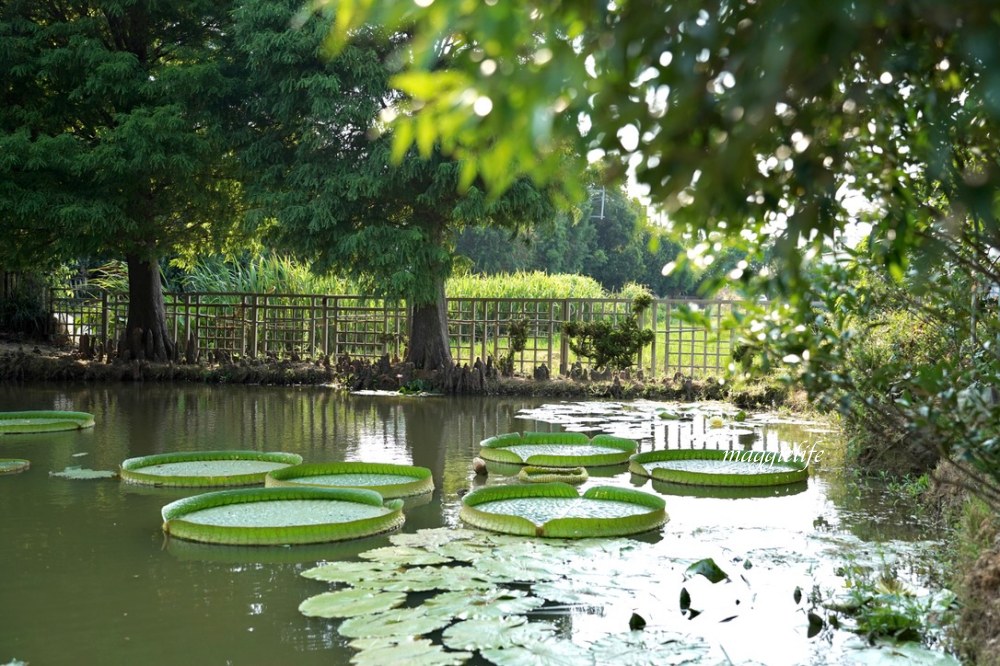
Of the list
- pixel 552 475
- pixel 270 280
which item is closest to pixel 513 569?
pixel 552 475

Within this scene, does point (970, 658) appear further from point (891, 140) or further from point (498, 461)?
point (498, 461)

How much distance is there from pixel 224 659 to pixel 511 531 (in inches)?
78.3

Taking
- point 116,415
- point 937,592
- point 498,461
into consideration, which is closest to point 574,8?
point 937,592

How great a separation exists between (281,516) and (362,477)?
1.25 m

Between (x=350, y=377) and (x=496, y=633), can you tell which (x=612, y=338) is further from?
(x=496, y=633)

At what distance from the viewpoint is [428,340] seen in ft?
47.0

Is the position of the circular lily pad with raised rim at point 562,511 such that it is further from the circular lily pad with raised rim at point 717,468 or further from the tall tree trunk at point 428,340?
the tall tree trunk at point 428,340

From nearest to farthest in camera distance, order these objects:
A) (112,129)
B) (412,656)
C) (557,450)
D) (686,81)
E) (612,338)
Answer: (686,81), (412,656), (557,450), (112,129), (612,338)

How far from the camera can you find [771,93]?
1.13 metres

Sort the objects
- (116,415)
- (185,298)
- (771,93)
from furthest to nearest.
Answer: (185,298) < (116,415) < (771,93)

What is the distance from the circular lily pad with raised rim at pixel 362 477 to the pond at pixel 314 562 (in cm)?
18

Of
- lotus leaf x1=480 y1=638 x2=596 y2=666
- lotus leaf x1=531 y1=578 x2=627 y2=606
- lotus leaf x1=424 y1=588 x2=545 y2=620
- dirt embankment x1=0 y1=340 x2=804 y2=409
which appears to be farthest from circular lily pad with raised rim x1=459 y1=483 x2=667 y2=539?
dirt embankment x1=0 y1=340 x2=804 y2=409

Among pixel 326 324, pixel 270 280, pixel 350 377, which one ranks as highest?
pixel 270 280

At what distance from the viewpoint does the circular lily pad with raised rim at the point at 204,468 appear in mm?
6789
